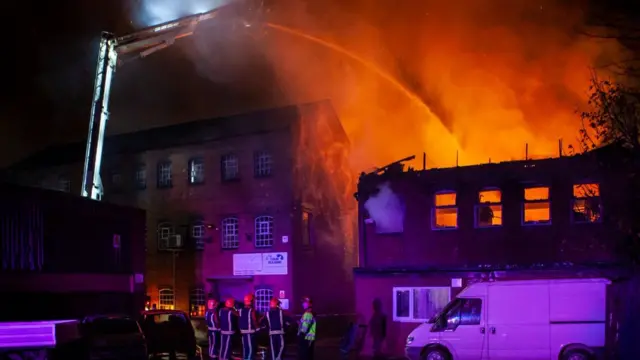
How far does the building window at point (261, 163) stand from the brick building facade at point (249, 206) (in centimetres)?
5

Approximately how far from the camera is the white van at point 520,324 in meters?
15.7

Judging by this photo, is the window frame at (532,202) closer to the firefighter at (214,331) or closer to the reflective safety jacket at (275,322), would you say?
the reflective safety jacket at (275,322)

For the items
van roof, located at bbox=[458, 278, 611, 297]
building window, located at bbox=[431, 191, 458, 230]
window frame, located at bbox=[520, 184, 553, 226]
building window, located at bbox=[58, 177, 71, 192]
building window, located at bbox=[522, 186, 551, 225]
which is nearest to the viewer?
van roof, located at bbox=[458, 278, 611, 297]

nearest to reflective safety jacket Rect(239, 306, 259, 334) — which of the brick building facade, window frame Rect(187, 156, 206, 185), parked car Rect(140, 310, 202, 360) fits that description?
parked car Rect(140, 310, 202, 360)

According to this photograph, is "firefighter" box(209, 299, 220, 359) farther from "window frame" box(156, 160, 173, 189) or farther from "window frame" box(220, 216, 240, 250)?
"window frame" box(156, 160, 173, 189)

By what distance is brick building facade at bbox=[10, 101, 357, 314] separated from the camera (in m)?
31.0

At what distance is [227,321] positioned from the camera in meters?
17.5

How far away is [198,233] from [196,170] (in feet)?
9.81

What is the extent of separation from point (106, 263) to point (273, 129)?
10.6m

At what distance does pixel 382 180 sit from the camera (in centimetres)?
2353

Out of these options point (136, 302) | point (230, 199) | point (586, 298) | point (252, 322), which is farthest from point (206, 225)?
point (586, 298)

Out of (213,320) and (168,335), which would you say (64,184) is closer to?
(168,335)

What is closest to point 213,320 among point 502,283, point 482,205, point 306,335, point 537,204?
point 306,335

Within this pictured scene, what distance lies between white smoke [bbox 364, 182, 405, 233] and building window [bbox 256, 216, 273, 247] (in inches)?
343
